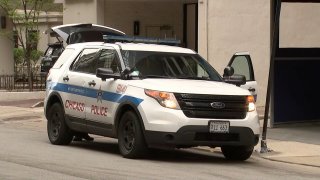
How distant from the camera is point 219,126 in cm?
1088

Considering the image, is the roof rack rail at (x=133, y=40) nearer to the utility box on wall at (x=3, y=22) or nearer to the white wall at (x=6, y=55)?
the white wall at (x=6, y=55)

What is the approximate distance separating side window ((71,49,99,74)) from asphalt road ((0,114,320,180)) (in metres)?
1.50

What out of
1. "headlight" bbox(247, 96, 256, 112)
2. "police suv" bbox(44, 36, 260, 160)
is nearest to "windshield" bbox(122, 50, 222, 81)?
"police suv" bbox(44, 36, 260, 160)

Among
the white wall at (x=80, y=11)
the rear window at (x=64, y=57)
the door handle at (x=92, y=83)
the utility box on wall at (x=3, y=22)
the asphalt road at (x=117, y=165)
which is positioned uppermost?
the white wall at (x=80, y=11)

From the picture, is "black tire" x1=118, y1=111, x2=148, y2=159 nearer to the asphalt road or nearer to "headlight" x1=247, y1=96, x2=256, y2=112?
the asphalt road

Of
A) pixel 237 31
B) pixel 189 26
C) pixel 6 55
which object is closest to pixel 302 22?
pixel 237 31

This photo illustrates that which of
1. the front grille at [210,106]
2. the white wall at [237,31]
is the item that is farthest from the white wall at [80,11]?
the front grille at [210,106]

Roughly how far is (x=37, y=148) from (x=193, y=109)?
11.8 feet

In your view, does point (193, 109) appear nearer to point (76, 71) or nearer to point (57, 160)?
point (57, 160)

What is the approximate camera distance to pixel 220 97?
1095cm

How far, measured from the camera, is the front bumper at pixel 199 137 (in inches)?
421

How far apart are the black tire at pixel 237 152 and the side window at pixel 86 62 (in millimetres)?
2796

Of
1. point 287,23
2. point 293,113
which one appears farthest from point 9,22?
point 293,113

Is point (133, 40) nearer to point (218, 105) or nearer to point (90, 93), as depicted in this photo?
point (90, 93)
